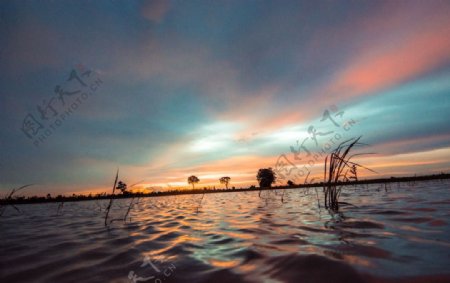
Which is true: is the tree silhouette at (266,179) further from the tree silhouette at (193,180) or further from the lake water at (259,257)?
the lake water at (259,257)

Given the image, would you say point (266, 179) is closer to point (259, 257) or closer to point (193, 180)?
point (193, 180)

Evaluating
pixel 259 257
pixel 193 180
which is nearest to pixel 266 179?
pixel 193 180

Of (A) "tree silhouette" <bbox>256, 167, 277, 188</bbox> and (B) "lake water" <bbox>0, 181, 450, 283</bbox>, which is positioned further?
(A) "tree silhouette" <bbox>256, 167, 277, 188</bbox>

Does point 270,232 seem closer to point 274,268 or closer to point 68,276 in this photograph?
point 274,268

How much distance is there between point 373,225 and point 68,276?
5.56 m

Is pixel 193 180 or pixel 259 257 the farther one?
pixel 193 180

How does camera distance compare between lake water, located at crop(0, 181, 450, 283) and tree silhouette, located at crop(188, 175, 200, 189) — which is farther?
tree silhouette, located at crop(188, 175, 200, 189)

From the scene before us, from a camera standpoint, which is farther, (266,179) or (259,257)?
(266,179)

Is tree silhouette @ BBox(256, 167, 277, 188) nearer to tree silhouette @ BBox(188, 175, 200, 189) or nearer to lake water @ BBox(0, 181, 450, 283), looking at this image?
tree silhouette @ BBox(188, 175, 200, 189)

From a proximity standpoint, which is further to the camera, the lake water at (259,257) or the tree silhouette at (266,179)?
the tree silhouette at (266,179)

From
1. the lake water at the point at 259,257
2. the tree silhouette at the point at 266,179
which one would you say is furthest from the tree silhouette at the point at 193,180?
the lake water at the point at 259,257

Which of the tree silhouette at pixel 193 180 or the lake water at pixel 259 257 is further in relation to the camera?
the tree silhouette at pixel 193 180

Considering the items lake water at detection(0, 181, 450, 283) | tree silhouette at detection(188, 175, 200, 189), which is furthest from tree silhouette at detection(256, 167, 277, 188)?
lake water at detection(0, 181, 450, 283)

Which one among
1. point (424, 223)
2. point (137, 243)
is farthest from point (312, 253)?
point (137, 243)
